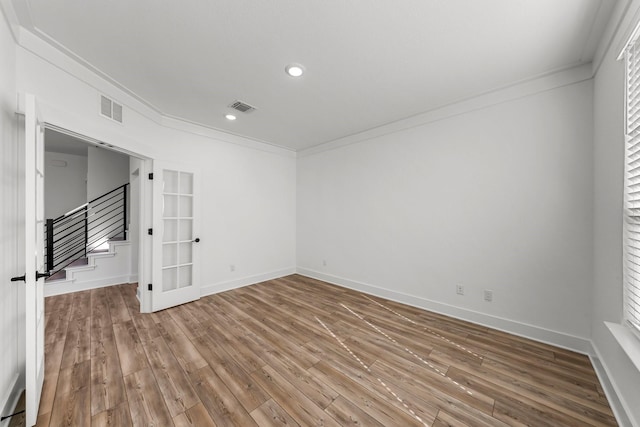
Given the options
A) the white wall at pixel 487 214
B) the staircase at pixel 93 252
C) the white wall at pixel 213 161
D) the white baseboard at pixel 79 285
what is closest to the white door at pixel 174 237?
the white wall at pixel 213 161

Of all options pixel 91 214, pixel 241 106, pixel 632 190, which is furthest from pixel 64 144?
pixel 632 190

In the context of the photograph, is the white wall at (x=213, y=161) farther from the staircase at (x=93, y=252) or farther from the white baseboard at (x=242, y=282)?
the staircase at (x=93, y=252)

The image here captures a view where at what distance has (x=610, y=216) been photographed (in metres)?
1.87

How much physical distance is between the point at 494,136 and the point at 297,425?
11.2ft

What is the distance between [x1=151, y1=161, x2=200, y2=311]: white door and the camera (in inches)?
129

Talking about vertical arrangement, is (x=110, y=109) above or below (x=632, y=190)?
above

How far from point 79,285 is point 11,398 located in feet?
10.7

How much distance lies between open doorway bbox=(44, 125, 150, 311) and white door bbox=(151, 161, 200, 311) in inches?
8.9

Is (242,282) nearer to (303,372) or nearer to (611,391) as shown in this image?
(303,372)

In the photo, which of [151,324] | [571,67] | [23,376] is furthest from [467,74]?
[23,376]

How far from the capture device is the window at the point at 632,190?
1460 millimetres

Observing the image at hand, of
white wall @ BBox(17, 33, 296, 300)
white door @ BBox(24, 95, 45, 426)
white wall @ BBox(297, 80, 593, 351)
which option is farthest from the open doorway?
white wall @ BBox(297, 80, 593, 351)

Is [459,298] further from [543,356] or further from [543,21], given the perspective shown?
[543,21]

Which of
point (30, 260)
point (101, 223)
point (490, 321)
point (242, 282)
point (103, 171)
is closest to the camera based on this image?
point (30, 260)
